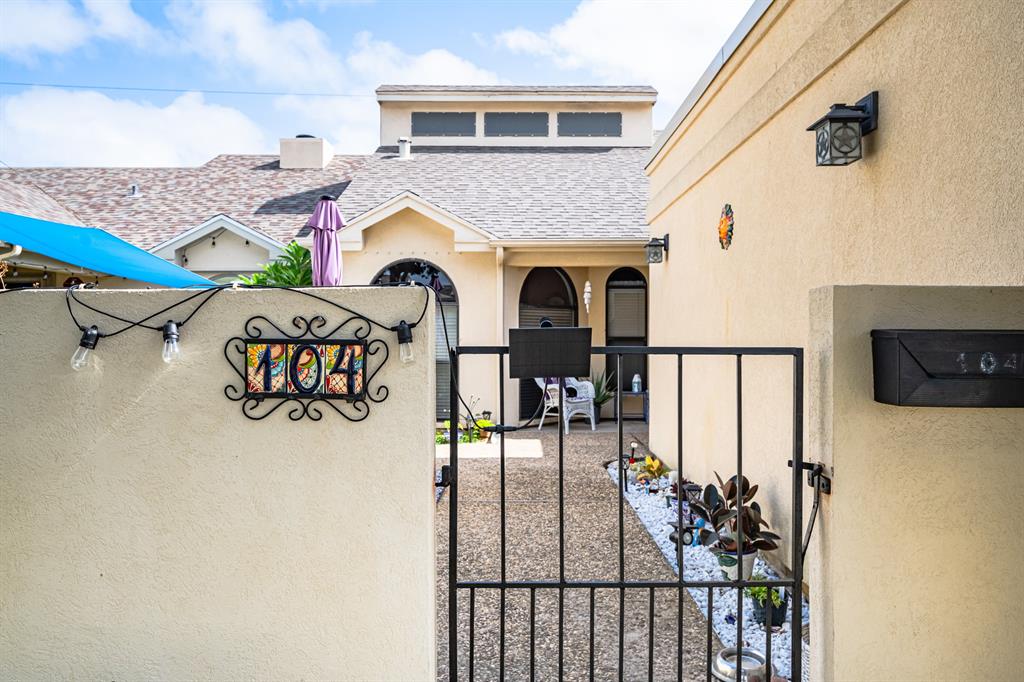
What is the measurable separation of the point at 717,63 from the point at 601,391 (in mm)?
7260

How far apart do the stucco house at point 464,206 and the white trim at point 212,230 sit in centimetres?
3

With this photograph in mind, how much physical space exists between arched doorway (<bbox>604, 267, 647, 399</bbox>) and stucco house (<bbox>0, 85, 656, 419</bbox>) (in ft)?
0.07

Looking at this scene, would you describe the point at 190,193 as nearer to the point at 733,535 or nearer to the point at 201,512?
the point at 201,512

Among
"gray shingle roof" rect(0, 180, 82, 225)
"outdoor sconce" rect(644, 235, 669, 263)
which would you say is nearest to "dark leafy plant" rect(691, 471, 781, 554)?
"outdoor sconce" rect(644, 235, 669, 263)

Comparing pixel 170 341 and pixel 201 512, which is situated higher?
pixel 170 341

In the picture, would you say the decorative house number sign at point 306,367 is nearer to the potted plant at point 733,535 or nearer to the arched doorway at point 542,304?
the potted plant at point 733,535

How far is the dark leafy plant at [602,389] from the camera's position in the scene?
1226 centimetres

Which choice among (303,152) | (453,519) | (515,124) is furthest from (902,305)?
(303,152)

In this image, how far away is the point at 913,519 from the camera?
253cm

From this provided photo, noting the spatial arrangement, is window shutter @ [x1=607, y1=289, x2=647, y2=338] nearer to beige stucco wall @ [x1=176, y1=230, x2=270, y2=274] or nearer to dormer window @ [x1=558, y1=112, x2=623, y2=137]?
dormer window @ [x1=558, y1=112, x2=623, y2=137]

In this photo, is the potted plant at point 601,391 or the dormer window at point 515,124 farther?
the dormer window at point 515,124

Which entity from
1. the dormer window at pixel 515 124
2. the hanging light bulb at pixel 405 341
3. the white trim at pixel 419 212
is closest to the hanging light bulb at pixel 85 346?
the hanging light bulb at pixel 405 341

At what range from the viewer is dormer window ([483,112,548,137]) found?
17406 mm

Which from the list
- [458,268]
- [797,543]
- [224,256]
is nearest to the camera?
[797,543]
